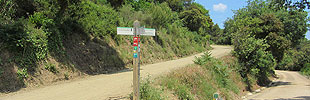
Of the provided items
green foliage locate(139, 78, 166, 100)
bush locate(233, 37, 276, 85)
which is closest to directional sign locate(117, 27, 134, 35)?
green foliage locate(139, 78, 166, 100)

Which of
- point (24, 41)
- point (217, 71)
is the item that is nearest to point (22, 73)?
point (24, 41)

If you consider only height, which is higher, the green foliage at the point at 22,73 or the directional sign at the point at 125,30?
the directional sign at the point at 125,30

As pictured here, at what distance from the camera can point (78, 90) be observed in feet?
28.5

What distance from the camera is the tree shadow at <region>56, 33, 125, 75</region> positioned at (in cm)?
1237

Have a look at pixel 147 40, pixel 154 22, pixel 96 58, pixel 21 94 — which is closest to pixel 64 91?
pixel 21 94

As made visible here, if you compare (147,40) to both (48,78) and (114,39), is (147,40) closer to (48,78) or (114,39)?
(114,39)

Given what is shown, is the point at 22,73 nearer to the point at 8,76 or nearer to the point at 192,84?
the point at 8,76

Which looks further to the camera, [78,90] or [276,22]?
[276,22]

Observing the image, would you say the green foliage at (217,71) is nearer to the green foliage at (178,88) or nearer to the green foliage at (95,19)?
the green foliage at (178,88)

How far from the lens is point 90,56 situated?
44.4 feet

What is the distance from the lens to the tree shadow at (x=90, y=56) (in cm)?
1237

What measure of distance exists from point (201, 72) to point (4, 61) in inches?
348

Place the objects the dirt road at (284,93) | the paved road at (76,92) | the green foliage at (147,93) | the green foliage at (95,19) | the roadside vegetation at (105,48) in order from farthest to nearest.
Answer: the dirt road at (284,93)
the green foliage at (95,19)
the roadside vegetation at (105,48)
the paved road at (76,92)
the green foliage at (147,93)

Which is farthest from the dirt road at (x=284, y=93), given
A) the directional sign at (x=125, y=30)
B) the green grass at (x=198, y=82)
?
the directional sign at (x=125, y=30)
